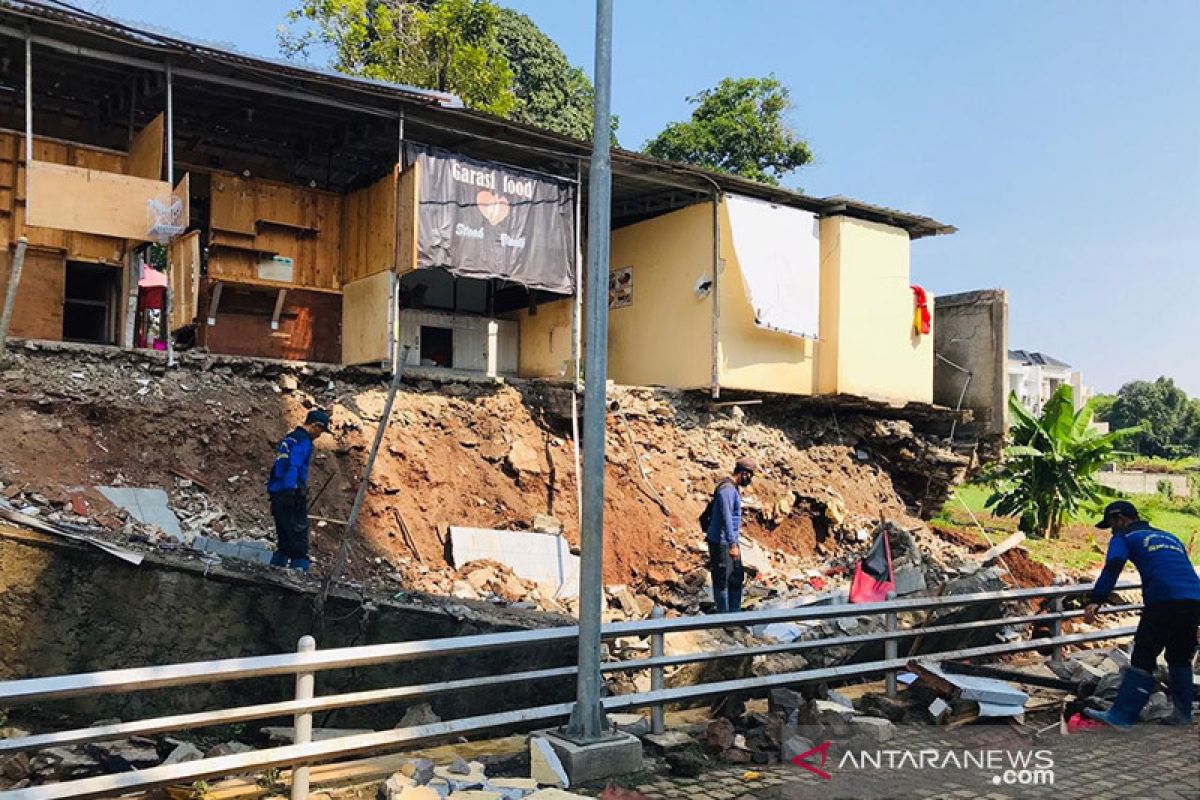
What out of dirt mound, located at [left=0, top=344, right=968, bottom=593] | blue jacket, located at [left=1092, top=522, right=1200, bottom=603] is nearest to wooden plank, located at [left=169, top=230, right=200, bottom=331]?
dirt mound, located at [left=0, top=344, right=968, bottom=593]

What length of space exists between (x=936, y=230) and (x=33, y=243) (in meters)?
16.9

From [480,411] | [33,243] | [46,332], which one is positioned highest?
[33,243]

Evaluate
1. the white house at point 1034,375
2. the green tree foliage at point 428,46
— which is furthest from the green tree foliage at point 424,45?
the white house at point 1034,375

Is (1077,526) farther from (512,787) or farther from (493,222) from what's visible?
(512,787)

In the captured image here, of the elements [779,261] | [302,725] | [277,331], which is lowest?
[302,725]

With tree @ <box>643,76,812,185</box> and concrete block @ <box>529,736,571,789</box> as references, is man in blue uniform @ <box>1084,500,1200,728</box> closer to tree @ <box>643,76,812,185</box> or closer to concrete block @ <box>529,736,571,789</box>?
concrete block @ <box>529,736,571,789</box>

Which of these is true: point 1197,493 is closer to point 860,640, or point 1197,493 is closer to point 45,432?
point 860,640

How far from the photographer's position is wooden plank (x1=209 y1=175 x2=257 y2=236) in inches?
579

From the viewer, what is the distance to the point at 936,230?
20.2m

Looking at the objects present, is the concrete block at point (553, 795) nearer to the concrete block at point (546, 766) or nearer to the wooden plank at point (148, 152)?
the concrete block at point (546, 766)

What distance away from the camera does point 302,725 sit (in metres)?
4.81

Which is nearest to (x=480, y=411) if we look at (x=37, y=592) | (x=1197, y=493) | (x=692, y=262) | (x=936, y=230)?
(x=692, y=262)

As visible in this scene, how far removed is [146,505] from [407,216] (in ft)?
18.6

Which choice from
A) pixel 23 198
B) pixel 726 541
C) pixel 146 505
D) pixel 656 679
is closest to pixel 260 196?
pixel 23 198
